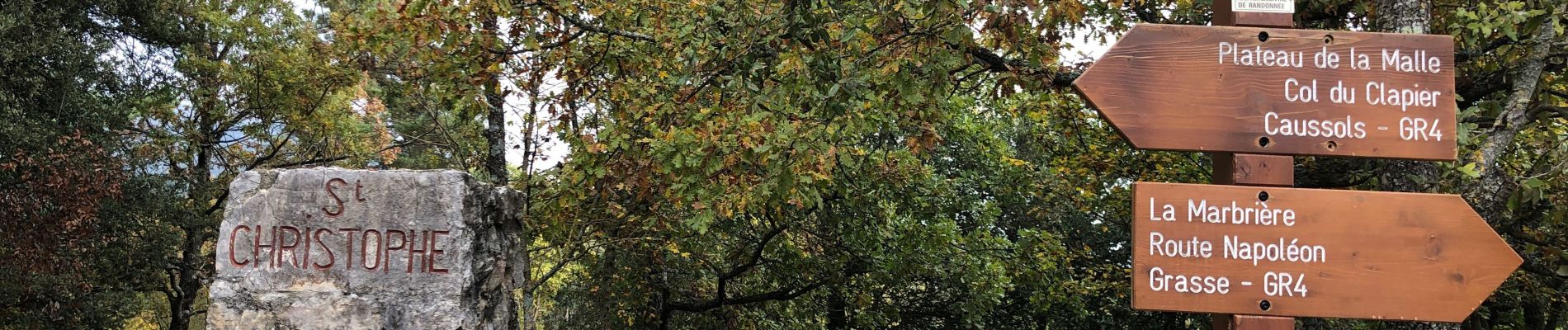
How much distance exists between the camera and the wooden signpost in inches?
114

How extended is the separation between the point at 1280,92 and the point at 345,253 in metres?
3.60

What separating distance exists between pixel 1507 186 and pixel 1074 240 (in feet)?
31.7

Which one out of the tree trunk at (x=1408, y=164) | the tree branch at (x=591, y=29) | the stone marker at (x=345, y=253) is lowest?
the stone marker at (x=345, y=253)

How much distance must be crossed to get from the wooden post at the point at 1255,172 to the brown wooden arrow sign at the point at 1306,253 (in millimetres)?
36

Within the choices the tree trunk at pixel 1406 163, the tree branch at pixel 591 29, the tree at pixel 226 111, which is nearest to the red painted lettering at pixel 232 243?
the tree branch at pixel 591 29

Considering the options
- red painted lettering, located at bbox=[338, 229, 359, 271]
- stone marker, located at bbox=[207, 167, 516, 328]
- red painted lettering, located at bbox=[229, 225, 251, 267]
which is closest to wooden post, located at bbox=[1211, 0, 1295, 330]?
stone marker, located at bbox=[207, 167, 516, 328]

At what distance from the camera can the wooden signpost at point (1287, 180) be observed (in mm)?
2893

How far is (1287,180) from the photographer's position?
296cm

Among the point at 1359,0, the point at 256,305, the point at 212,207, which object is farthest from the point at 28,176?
the point at 1359,0

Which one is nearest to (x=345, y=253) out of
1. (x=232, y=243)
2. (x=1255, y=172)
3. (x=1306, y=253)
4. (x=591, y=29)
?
(x=232, y=243)

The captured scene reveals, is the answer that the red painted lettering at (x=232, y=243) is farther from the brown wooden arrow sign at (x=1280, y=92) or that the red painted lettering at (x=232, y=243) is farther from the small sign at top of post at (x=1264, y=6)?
the small sign at top of post at (x=1264, y=6)

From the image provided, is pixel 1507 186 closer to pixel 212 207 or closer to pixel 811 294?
pixel 811 294

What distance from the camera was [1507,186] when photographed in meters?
4.68

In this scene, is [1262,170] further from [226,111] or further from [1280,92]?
[226,111]
